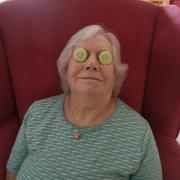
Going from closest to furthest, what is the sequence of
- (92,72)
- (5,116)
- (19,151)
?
(92,72) < (19,151) < (5,116)

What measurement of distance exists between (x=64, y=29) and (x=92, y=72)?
0.28 metres

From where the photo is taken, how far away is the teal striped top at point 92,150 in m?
1.08

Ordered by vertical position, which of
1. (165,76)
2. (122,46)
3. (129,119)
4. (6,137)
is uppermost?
(122,46)

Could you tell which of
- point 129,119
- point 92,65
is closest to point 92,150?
point 129,119

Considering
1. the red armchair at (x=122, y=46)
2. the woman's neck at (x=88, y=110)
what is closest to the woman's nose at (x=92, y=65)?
the woman's neck at (x=88, y=110)

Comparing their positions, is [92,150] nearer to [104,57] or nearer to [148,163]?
[148,163]

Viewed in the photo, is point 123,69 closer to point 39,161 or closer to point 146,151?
point 146,151

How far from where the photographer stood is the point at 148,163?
108 centimetres

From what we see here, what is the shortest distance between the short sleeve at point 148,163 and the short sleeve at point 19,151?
1.43 feet

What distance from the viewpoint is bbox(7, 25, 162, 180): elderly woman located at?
108cm

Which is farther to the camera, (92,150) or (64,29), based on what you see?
(64,29)

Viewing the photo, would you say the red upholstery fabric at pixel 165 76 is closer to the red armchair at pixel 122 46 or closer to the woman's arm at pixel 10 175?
the red armchair at pixel 122 46

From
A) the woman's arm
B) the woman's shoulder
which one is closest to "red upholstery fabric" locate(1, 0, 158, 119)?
the woman's shoulder

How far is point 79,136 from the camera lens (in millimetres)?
1109
